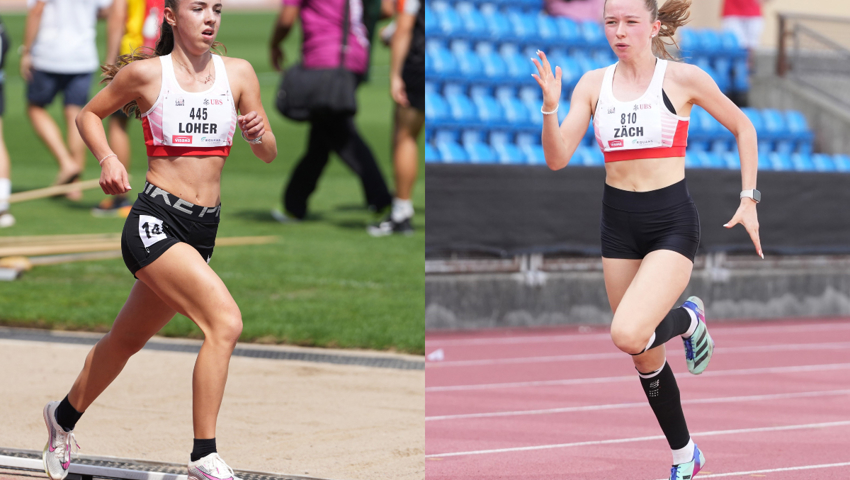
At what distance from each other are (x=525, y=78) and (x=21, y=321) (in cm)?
710

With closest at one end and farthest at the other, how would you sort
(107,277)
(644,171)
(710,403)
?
(644,171), (710,403), (107,277)

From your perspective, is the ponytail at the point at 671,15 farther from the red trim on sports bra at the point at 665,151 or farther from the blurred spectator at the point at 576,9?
the blurred spectator at the point at 576,9

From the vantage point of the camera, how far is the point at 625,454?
5.43m

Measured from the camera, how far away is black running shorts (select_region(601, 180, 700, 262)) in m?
4.45

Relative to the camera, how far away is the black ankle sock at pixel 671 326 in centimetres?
445

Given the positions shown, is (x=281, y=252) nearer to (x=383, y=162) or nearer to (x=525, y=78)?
(x=525, y=78)

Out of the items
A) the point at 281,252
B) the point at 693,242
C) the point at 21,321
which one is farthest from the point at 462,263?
the point at 693,242

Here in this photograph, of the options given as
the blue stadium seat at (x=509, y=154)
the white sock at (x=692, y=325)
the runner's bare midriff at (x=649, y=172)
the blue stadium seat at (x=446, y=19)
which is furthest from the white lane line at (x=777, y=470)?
the blue stadium seat at (x=446, y=19)

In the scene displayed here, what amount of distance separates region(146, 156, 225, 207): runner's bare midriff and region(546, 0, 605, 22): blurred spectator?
10.9 m

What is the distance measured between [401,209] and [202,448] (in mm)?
→ 7453

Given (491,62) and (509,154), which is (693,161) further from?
(491,62)

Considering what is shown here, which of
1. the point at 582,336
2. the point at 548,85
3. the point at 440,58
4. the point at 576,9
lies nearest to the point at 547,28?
the point at 576,9

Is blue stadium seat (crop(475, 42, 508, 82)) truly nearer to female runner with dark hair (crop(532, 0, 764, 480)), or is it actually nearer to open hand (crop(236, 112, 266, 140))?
female runner with dark hair (crop(532, 0, 764, 480))

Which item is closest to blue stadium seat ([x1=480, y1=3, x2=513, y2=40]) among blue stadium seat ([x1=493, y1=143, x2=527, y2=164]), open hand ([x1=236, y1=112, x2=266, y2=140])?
blue stadium seat ([x1=493, y1=143, x2=527, y2=164])
